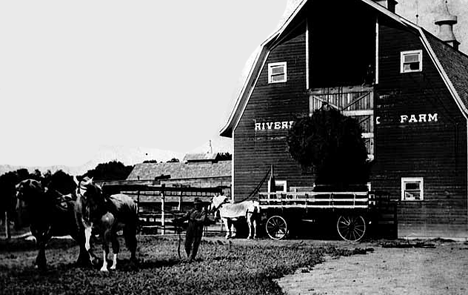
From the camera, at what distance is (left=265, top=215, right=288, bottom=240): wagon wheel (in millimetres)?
26453

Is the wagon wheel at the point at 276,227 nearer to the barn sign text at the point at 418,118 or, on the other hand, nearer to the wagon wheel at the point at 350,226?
the wagon wheel at the point at 350,226

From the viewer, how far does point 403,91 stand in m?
27.8

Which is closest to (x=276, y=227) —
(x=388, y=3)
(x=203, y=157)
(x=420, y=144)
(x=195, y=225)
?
(x=420, y=144)

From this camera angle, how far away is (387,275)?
46.6ft

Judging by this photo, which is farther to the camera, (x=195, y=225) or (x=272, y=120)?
(x=272, y=120)

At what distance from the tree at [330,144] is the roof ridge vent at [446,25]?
37.7 feet

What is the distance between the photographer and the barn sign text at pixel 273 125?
29.6m

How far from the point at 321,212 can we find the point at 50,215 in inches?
646

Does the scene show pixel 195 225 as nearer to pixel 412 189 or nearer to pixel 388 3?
pixel 412 189

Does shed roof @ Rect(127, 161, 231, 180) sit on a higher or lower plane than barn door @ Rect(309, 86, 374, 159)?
lower

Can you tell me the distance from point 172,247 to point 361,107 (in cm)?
1189

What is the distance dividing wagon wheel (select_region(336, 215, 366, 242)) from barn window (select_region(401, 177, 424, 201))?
9.75 ft

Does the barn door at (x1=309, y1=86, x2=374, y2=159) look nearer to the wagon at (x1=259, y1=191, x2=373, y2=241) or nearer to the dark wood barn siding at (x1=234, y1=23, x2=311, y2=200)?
the dark wood barn siding at (x1=234, y1=23, x2=311, y2=200)

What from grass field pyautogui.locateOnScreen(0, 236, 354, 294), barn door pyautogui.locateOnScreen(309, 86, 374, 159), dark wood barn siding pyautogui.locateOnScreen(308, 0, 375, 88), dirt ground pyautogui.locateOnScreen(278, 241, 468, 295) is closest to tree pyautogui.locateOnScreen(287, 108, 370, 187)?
barn door pyautogui.locateOnScreen(309, 86, 374, 159)
